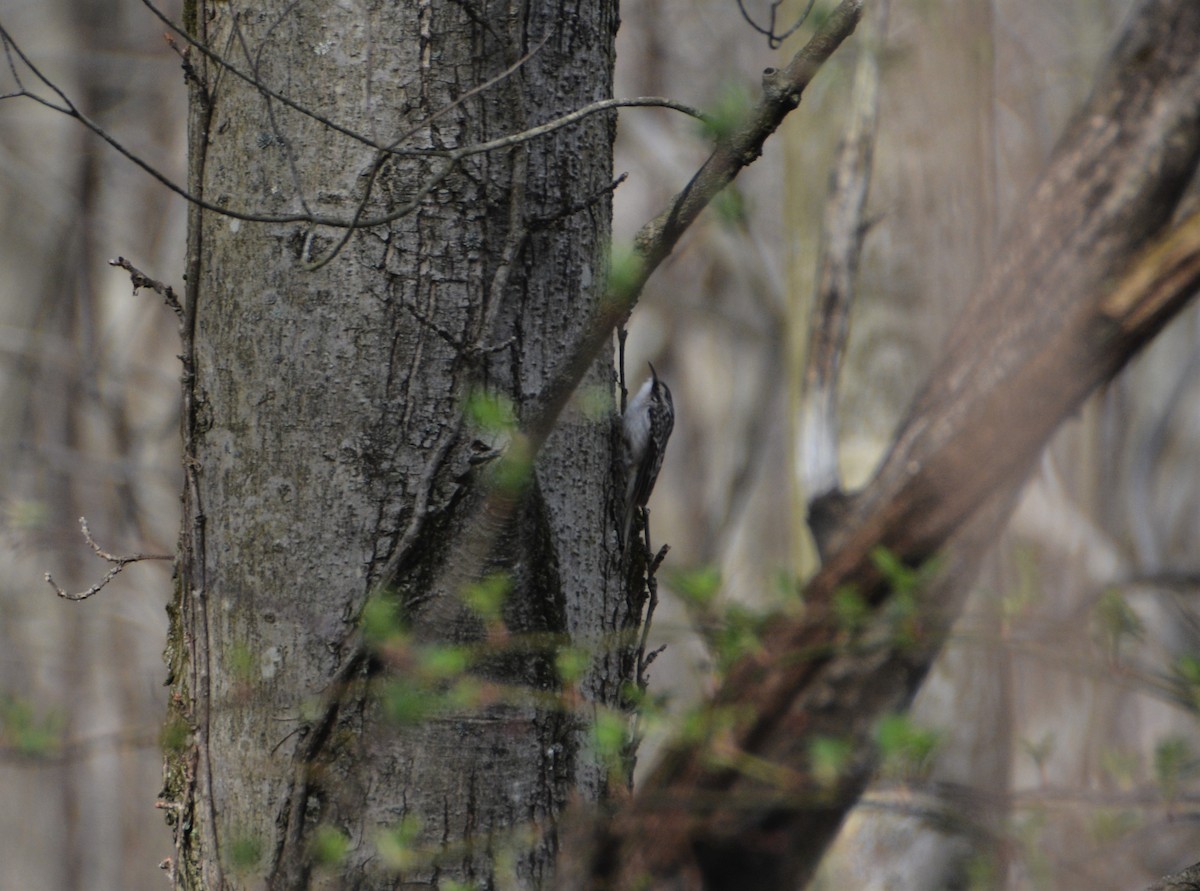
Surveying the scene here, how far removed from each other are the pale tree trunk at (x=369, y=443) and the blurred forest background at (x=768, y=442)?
23 centimetres

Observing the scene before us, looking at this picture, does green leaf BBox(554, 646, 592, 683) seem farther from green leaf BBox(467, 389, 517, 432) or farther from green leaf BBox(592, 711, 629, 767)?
green leaf BBox(467, 389, 517, 432)

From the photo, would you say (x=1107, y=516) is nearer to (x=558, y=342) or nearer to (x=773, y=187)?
(x=773, y=187)

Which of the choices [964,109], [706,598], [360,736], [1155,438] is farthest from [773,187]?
[360,736]

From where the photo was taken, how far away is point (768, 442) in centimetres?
1130

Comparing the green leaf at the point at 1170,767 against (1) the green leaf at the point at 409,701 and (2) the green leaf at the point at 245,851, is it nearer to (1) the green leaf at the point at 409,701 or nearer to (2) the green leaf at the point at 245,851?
(1) the green leaf at the point at 409,701

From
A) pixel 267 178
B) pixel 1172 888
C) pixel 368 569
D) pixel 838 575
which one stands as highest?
pixel 267 178

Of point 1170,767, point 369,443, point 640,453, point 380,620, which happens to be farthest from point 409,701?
point 1170,767

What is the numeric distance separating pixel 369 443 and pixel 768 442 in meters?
10.1

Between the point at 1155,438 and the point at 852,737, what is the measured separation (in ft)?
25.6

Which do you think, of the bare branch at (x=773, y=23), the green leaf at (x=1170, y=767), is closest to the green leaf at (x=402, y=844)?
the bare branch at (x=773, y=23)

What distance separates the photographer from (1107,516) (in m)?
10.0

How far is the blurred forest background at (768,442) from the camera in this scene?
248 centimetres

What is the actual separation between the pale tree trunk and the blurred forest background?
227 millimetres

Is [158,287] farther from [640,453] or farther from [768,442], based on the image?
[768,442]
